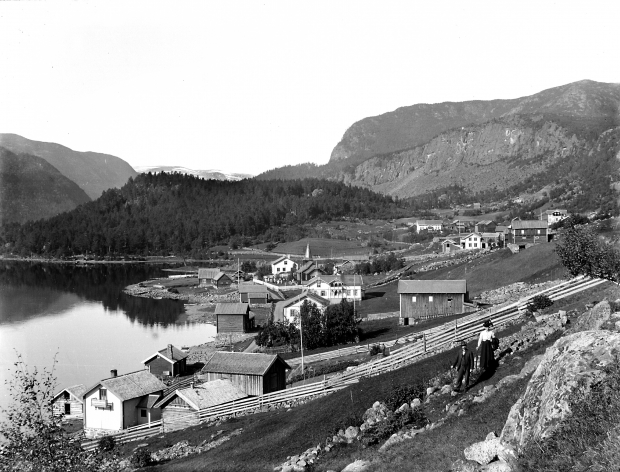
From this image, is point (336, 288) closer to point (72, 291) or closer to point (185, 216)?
point (72, 291)

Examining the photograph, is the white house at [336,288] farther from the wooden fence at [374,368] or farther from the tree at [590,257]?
the tree at [590,257]

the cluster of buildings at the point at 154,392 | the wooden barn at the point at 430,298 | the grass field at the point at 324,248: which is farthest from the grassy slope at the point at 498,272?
the grass field at the point at 324,248

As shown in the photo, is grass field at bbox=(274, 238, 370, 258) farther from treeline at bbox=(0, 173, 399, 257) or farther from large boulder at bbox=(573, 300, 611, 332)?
large boulder at bbox=(573, 300, 611, 332)

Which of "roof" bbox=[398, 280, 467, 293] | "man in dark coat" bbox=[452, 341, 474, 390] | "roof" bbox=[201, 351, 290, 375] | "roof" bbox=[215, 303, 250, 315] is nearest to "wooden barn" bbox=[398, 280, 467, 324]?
"roof" bbox=[398, 280, 467, 293]

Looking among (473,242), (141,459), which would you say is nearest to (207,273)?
(473,242)

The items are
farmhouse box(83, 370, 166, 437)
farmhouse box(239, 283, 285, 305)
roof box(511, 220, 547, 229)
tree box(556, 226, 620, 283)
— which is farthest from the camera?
roof box(511, 220, 547, 229)

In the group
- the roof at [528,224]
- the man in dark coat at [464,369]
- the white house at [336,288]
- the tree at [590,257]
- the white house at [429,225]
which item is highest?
the white house at [429,225]
